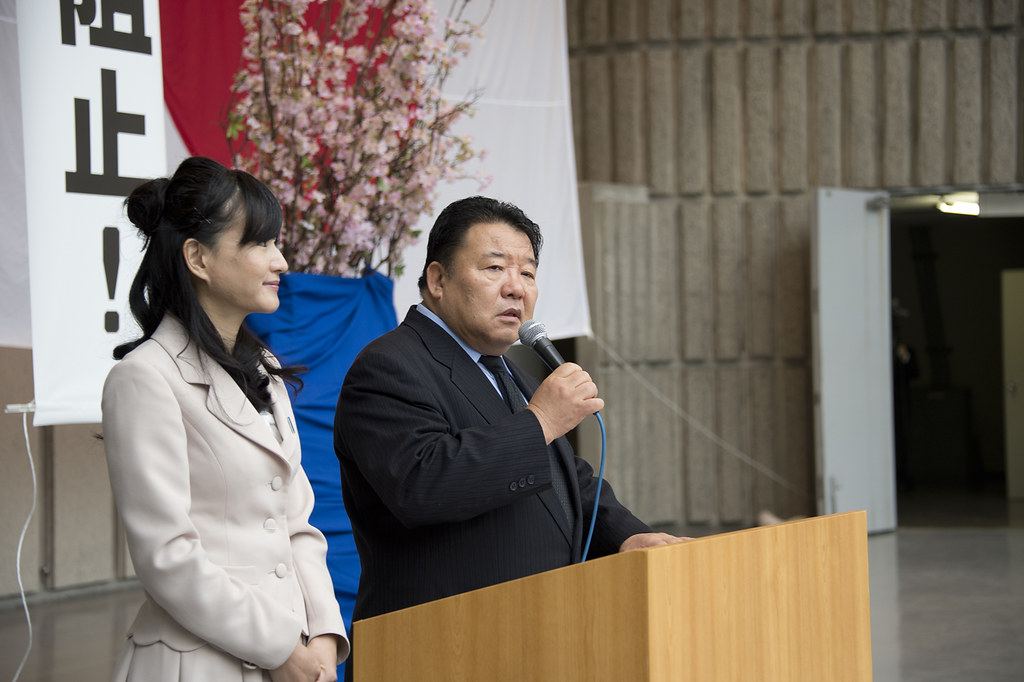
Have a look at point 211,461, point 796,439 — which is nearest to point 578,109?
point 796,439

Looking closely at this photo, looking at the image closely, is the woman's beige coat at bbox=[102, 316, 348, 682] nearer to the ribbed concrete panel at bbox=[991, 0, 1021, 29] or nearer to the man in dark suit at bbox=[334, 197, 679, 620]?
the man in dark suit at bbox=[334, 197, 679, 620]

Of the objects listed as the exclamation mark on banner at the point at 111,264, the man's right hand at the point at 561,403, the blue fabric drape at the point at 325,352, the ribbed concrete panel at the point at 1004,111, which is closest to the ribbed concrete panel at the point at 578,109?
the ribbed concrete panel at the point at 1004,111

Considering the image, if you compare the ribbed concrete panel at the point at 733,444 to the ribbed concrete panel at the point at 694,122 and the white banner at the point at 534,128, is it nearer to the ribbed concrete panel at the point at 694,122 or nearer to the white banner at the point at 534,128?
the ribbed concrete panel at the point at 694,122

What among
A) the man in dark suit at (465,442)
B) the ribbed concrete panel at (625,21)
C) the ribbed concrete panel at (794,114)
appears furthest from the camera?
the ribbed concrete panel at (625,21)

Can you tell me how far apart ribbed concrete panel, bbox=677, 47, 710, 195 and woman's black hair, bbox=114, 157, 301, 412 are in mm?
6232

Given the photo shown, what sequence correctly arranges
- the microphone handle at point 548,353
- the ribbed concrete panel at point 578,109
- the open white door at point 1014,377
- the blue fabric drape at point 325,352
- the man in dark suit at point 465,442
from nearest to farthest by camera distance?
the man in dark suit at point 465,442
the microphone handle at point 548,353
the blue fabric drape at point 325,352
the ribbed concrete panel at point 578,109
the open white door at point 1014,377

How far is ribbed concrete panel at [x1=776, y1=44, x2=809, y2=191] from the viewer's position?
7.43m

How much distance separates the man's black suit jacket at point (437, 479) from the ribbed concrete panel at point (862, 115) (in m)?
6.11

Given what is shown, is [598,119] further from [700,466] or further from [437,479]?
[437,479]

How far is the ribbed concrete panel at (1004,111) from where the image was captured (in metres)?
7.25

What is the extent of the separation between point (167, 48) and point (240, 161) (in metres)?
0.79

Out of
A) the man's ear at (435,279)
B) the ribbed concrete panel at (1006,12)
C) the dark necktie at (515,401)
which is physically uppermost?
the ribbed concrete panel at (1006,12)

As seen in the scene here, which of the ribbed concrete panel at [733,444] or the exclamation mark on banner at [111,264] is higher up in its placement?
the exclamation mark on banner at [111,264]

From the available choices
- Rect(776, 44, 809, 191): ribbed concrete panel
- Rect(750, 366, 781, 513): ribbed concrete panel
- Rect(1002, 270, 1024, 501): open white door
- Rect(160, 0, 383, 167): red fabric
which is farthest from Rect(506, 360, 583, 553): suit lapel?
Rect(1002, 270, 1024, 501): open white door
